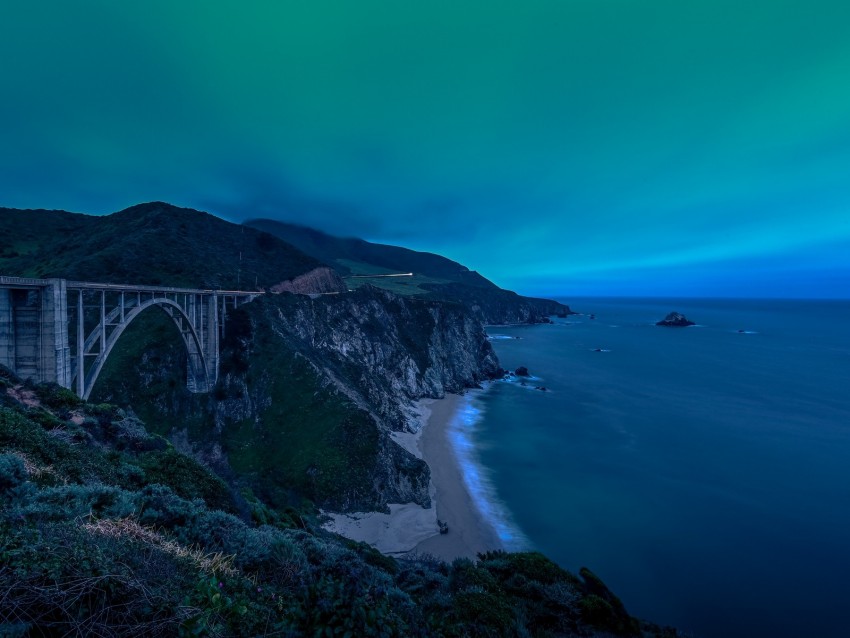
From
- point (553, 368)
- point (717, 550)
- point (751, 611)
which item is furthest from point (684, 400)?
point (751, 611)

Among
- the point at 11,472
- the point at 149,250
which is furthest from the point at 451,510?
the point at 149,250

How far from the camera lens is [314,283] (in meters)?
70.8

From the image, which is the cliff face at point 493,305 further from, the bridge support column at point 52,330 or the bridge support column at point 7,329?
the bridge support column at point 7,329

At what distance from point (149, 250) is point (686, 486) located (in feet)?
229

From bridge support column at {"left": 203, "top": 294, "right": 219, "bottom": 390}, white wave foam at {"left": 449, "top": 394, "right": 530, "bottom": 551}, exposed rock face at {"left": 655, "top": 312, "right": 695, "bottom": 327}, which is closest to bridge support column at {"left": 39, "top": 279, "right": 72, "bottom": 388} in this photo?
bridge support column at {"left": 203, "top": 294, "right": 219, "bottom": 390}

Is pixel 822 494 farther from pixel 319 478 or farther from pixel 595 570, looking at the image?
pixel 319 478

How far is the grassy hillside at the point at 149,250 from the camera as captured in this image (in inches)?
1980

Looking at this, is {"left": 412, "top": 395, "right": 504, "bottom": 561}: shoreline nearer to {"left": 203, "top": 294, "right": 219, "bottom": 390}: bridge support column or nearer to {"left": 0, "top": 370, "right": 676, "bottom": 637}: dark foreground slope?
{"left": 0, "top": 370, "right": 676, "bottom": 637}: dark foreground slope

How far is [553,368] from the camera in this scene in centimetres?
8394

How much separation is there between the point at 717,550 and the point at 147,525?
34433 millimetres

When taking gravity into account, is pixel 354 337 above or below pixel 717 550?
above

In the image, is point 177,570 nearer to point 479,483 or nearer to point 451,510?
point 451,510

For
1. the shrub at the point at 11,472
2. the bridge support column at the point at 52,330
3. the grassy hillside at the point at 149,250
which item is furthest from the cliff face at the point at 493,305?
the shrub at the point at 11,472

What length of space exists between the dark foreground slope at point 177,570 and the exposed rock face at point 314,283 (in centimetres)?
5144
